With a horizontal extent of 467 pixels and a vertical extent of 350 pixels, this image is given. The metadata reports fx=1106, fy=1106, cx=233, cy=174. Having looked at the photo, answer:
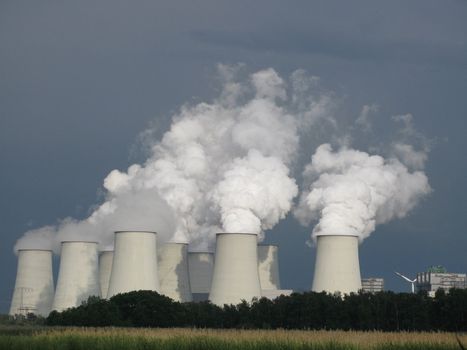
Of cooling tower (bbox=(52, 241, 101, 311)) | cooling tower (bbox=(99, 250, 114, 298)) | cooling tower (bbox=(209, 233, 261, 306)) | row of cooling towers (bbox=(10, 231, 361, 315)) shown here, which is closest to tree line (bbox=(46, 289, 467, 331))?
cooling tower (bbox=(209, 233, 261, 306))

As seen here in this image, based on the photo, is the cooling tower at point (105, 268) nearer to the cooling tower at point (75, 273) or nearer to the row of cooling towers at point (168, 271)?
the row of cooling towers at point (168, 271)

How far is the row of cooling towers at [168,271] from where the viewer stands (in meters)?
45.8

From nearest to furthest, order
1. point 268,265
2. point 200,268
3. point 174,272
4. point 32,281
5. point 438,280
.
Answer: point 32,281 → point 174,272 → point 268,265 → point 200,268 → point 438,280

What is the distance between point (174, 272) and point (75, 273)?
530 cm

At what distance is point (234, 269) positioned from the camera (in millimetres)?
45750

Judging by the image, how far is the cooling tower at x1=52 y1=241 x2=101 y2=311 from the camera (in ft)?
169

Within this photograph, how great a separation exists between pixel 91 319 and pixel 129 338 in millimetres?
16717

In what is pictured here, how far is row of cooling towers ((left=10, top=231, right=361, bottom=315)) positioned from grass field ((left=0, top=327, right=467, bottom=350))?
58.9ft

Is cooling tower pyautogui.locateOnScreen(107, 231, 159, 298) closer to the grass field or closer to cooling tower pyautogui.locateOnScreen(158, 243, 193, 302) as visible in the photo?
cooling tower pyautogui.locateOnScreen(158, 243, 193, 302)

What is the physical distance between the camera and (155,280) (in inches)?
1875

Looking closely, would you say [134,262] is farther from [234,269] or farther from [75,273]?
[75,273]

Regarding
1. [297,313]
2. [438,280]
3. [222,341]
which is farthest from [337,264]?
[438,280]

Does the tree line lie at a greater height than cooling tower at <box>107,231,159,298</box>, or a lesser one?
lesser

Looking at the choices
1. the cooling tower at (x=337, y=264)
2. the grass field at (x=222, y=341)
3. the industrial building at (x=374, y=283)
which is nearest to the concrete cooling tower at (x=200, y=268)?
the cooling tower at (x=337, y=264)
